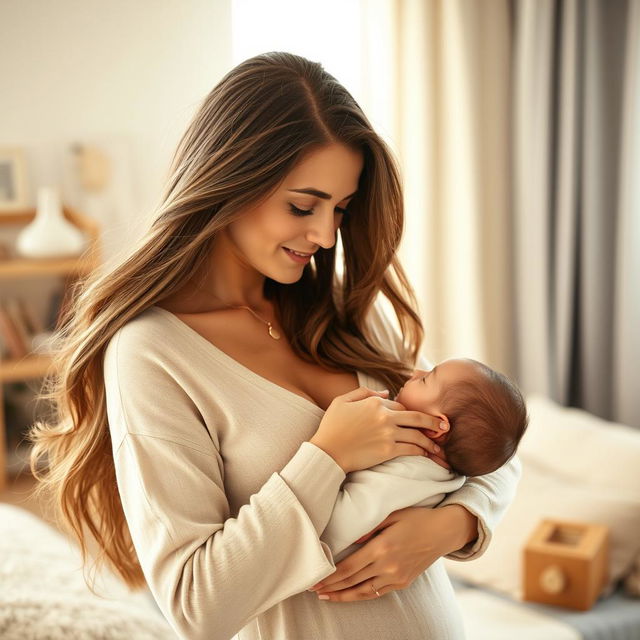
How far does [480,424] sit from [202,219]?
550mm

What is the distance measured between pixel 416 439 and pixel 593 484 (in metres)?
1.73

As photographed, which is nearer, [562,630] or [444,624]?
[444,624]

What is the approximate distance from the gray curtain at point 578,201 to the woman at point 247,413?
2323 millimetres

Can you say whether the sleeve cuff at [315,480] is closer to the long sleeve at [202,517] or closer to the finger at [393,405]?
the long sleeve at [202,517]

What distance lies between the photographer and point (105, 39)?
3.32 meters

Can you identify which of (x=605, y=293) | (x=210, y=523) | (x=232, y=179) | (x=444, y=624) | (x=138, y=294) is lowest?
(x=605, y=293)

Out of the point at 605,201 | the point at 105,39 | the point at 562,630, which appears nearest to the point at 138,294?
the point at 562,630

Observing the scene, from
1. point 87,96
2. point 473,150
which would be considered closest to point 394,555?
point 473,150

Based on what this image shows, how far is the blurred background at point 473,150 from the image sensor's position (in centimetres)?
357

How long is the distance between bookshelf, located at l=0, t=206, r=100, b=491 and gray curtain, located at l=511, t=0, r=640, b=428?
202 cm

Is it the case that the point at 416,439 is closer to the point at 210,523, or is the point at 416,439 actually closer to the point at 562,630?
the point at 210,523

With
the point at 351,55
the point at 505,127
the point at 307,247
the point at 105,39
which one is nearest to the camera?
the point at 307,247

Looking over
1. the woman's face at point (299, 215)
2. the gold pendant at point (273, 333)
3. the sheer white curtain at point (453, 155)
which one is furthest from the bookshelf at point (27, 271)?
the woman's face at point (299, 215)

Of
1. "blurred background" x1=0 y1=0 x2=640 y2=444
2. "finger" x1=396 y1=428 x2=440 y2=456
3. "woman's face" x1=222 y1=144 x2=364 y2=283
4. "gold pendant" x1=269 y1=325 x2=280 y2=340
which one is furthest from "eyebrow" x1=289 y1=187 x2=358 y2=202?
"blurred background" x1=0 y1=0 x2=640 y2=444
